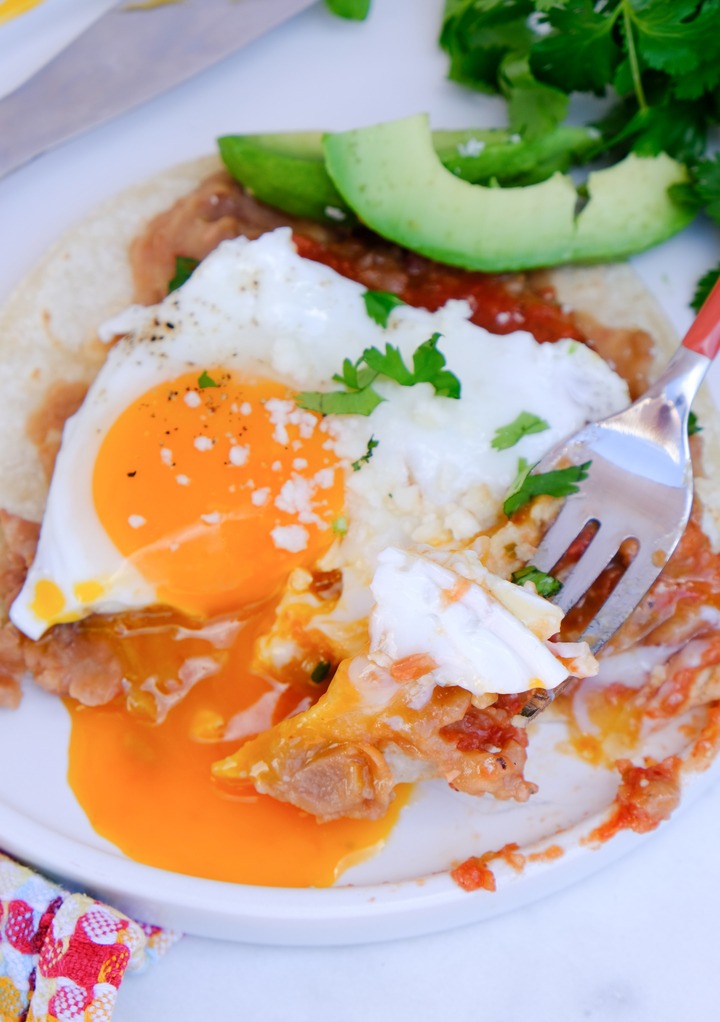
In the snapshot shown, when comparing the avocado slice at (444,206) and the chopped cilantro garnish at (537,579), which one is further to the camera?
the avocado slice at (444,206)

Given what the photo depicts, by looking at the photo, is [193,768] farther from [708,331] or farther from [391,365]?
[708,331]

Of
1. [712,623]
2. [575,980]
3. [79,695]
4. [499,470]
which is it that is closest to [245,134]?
[499,470]

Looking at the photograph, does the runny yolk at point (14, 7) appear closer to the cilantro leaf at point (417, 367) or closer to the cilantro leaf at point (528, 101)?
the cilantro leaf at point (528, 101)

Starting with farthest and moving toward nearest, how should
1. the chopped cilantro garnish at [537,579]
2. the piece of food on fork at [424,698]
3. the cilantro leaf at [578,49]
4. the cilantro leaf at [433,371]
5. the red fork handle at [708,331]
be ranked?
the cilantro leaf at [578,49]
the red fork handle at [708,331]
the cilantro leaf at [433,371]
the chopped cilantro garnish at [537,579]
the piece of food on fork at [424,698]

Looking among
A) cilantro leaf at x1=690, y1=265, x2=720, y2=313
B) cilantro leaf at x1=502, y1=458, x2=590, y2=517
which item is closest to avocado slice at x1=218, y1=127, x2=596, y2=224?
cilantro leaf at x1=690, y1=265, x2=720, y2=313

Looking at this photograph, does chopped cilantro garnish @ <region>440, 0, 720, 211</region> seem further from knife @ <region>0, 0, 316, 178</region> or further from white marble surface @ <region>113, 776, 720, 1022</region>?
white marble surface @ <region>113, 776, 720, 1022</region>

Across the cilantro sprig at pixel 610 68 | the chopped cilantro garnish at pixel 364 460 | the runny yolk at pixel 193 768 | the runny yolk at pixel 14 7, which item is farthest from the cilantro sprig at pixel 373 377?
the runny yolk at pixel 14 7

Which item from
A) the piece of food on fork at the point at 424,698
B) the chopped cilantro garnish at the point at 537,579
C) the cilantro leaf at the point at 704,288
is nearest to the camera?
the piece of food on fork at the point at 424,698

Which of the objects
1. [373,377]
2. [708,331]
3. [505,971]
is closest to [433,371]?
[373,377]
